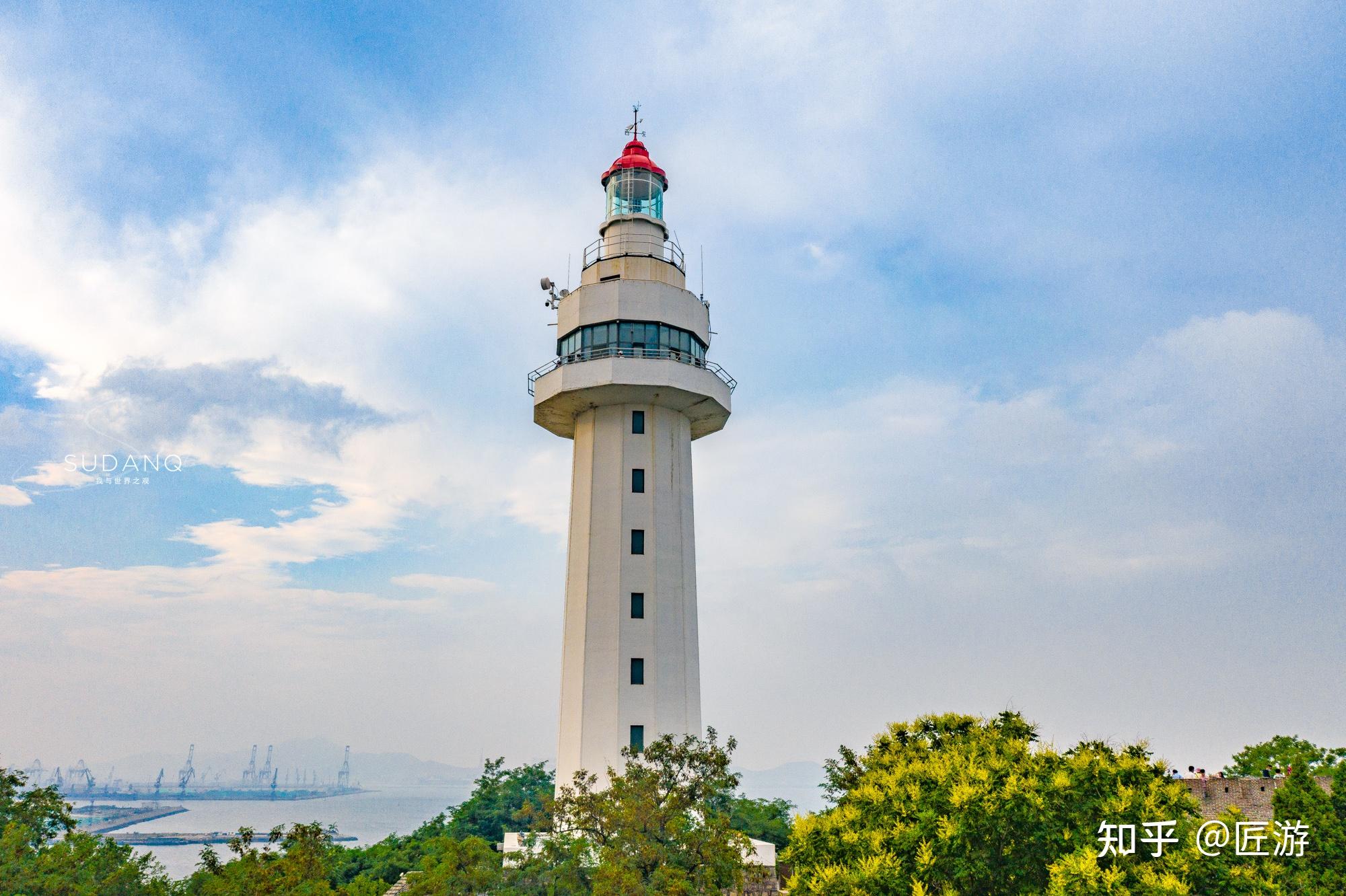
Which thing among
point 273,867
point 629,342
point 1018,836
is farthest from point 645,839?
point 629,342

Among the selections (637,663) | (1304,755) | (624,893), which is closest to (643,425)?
(637,663)

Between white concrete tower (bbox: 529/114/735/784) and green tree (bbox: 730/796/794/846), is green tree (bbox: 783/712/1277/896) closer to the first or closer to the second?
white concrete tower (bbox: 529/114/735/784)

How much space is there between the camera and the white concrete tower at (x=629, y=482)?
32688 millimetres

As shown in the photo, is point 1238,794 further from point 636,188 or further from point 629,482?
point 636,188

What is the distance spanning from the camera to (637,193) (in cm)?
4072

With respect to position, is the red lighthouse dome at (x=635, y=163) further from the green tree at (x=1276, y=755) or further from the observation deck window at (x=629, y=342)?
the green tree at (x=1276, y=755)

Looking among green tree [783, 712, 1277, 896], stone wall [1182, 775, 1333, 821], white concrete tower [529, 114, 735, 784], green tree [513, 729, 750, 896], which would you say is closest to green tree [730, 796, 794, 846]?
white concrete tower [529, 114, 735, 784]

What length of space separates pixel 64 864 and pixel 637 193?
31.3 metres

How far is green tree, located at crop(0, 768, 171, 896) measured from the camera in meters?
20.1

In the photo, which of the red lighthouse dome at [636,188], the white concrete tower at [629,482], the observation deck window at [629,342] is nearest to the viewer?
the white concrete tower at [629,482]

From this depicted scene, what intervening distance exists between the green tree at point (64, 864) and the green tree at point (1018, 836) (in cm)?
1535

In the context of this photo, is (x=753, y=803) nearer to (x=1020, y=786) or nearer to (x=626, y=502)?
(x=626, y=502)

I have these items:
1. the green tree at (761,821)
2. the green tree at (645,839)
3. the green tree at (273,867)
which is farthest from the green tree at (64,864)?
the green tree at (761,821)

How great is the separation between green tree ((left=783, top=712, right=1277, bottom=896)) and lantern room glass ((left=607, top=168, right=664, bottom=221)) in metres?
28.7
